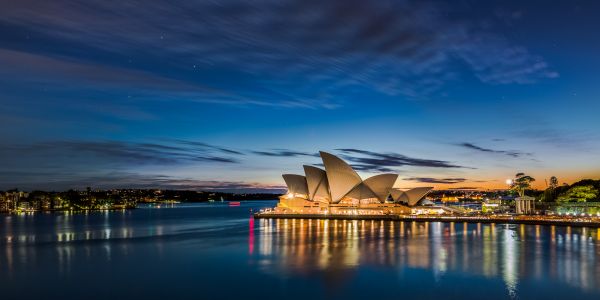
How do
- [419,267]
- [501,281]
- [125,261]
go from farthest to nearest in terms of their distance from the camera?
[125,261] < [419,267] < [501,281]

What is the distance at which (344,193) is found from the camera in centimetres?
7519

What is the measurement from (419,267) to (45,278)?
2150 cm

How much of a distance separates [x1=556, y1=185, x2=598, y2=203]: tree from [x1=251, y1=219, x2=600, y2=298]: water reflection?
1200 inches

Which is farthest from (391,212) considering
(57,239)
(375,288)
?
(375,288)

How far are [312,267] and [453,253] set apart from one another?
11.6 metres

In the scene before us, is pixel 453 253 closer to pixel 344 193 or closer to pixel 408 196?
pixel 344 193

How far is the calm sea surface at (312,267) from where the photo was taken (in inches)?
900

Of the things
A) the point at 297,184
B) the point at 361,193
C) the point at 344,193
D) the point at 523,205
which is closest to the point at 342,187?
the point at 344,193

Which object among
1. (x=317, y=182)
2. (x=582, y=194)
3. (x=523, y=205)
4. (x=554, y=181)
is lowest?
(x=523, y=205)

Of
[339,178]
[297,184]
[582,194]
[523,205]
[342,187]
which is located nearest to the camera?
[523,205]

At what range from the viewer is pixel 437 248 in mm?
37188

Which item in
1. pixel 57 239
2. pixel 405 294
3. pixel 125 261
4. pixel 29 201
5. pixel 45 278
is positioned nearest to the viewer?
pixel 405 294

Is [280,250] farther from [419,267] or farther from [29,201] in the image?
A: [29,201]

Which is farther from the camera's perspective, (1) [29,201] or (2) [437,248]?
(1) [29,201]
